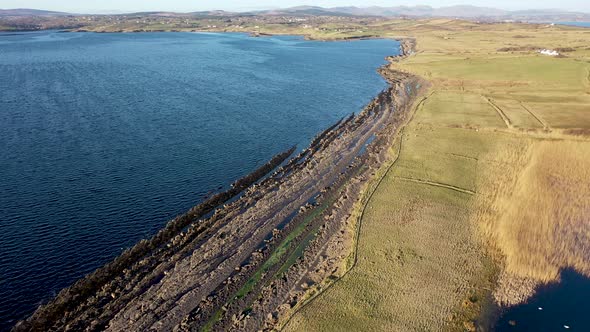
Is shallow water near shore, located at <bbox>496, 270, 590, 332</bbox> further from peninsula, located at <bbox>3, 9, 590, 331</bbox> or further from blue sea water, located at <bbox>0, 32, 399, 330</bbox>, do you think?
blue sea water, located at <bbox>0, 32, 399, 330</bbox>

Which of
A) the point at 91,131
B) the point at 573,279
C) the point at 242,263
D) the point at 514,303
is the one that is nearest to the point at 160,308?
the point at 242,263

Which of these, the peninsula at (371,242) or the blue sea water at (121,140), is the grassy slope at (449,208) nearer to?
the peninsula at (371,242)

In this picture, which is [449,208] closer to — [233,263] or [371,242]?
[371,242]

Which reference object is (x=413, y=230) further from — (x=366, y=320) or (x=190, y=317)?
(x=190, y=317)

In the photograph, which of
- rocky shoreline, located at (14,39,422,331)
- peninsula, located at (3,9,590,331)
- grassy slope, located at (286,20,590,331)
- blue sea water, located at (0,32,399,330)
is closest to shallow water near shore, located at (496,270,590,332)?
peninsula, located at (3,9,590,331)

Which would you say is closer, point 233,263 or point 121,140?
point 233,263

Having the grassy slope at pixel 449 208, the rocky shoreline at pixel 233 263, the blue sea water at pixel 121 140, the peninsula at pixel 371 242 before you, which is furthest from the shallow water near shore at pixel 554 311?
the blue sea water at pixel 121 140

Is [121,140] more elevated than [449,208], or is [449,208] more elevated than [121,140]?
[121,140]

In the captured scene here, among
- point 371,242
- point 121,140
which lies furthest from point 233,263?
point 121,140

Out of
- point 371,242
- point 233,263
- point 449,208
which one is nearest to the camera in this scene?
point 233,263
